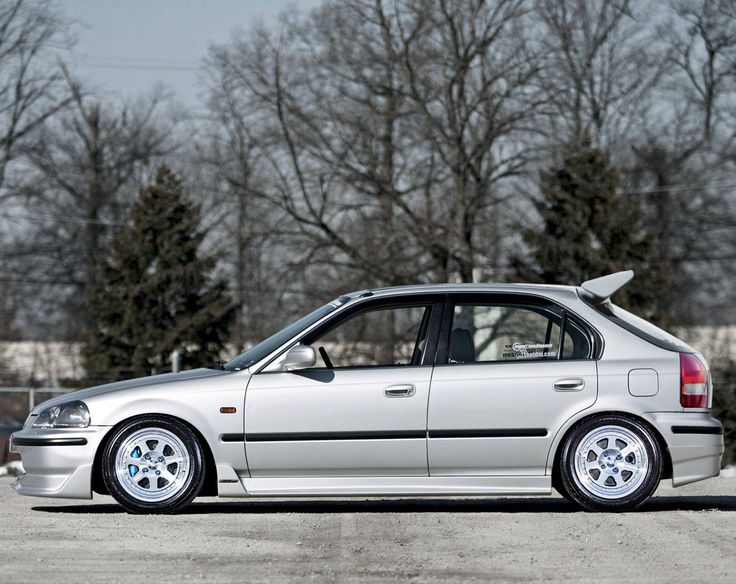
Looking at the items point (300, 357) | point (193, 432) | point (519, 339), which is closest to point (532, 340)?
point (519, 339)

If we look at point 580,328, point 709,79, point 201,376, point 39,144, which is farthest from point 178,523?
point 39,144

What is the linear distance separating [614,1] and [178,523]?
38212 mm

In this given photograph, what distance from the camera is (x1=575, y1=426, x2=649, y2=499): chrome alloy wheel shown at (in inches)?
343

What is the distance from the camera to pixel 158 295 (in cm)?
3941

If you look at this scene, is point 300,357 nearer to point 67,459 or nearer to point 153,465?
point 153,465

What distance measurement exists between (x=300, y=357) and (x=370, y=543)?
68.6 inches

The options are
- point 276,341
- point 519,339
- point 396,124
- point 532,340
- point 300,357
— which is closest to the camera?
point 300,357

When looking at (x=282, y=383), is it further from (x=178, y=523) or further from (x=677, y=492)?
(x=677, y=492)

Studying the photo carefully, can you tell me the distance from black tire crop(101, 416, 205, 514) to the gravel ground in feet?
0.54

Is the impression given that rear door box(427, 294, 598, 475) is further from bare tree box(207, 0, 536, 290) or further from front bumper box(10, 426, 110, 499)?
bare tree box(207, 0, 536, 290)

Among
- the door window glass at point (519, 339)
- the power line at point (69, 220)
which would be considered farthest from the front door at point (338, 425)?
the power line at point (69, 220)

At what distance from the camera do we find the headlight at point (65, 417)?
880cm

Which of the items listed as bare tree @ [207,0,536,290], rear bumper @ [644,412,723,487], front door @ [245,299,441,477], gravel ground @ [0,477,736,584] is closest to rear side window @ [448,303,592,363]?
front door @ [245,299,441,477]

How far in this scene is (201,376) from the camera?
29.3ft
